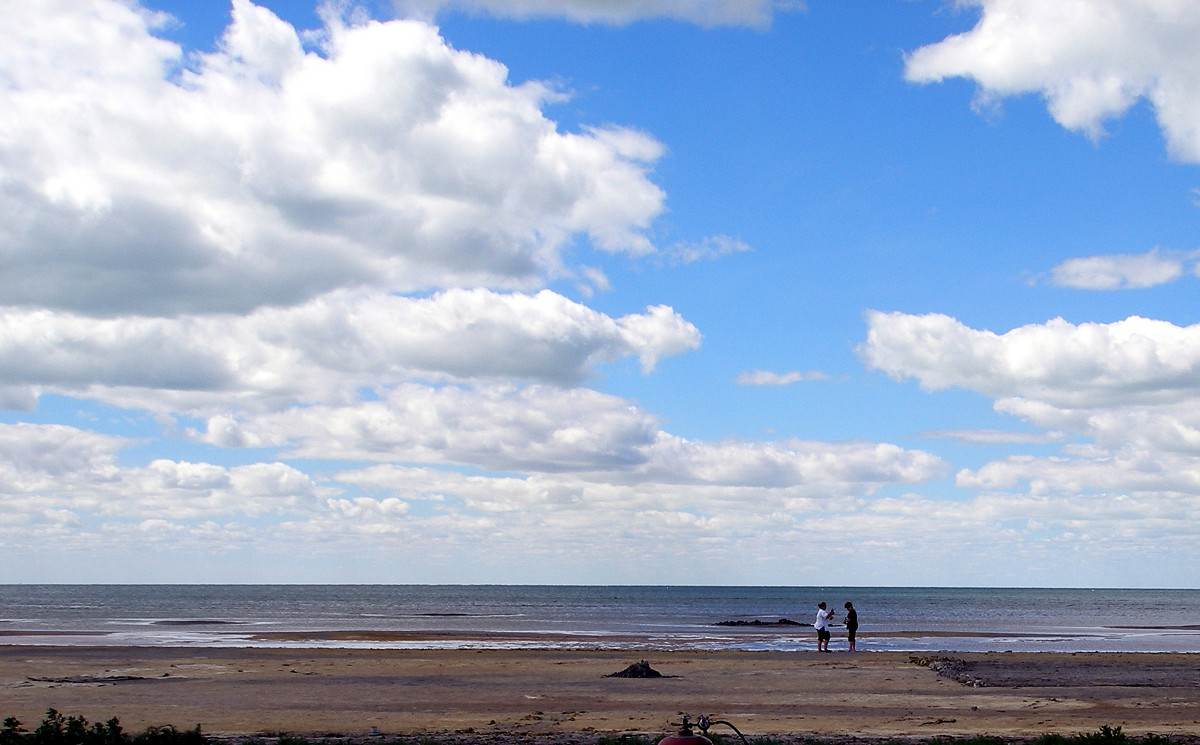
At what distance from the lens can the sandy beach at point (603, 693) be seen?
1981 cm

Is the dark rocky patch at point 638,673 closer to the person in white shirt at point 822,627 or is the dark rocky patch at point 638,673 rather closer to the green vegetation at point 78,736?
the person in white shirt at point 822,627

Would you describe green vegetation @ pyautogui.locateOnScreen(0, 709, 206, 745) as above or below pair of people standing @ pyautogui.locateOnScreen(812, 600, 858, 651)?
above

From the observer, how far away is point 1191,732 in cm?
1841

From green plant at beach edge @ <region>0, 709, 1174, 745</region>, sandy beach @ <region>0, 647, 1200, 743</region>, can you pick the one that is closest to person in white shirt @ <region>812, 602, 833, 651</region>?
sandy beach @ <region>0, 647, 1200, 743</region>

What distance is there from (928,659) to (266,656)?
24.2 meters

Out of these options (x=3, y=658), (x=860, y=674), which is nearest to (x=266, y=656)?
(x=3, y=658)

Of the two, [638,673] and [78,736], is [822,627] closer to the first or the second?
[638,673]

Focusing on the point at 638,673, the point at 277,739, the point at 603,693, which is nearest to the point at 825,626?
the point at 638,673

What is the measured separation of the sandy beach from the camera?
19812mm

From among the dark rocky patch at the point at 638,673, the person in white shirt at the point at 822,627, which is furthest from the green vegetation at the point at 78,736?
the person in white shirt at the point at 822,627

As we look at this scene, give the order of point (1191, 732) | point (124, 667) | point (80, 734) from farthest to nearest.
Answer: point (124, 667) → point (1191, 732) → point (80, 734)

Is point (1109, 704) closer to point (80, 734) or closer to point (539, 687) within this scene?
point (539, 687)

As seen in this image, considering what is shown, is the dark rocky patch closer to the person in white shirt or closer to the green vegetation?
the person in white shirt

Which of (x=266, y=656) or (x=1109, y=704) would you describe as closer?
(x=1109, y=704)
